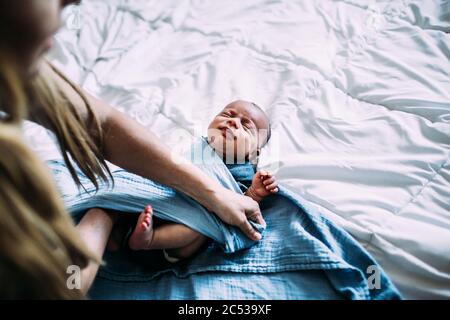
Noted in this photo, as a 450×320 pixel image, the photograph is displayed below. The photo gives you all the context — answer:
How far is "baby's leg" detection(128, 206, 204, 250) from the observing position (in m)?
0.65

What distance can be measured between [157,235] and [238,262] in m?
0.15

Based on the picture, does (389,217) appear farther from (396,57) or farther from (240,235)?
(396,57)

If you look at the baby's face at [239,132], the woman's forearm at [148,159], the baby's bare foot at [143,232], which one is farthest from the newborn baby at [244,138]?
the baby's bare foot at [143,232]

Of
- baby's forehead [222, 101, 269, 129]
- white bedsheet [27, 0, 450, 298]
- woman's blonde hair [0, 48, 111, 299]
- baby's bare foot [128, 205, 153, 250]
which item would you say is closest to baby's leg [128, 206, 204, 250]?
baby's bare foot [128, 205, 153, 250]

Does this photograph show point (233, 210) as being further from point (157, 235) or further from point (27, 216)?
point (27, 216)

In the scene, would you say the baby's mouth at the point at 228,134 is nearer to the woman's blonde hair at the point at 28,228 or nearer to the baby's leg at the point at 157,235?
the baby's leg at the point at 157,235

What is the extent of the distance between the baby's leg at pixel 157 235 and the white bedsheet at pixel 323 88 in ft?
0.85

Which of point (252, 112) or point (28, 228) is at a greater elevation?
point (28, 228)

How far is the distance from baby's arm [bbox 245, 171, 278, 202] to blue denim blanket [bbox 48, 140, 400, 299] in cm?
4

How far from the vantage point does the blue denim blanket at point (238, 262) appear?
64 cm

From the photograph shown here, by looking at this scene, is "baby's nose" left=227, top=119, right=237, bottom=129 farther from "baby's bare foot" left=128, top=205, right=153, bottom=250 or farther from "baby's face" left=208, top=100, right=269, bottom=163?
"baby's bare foot" left=128, top=205, right=153, bottom=250

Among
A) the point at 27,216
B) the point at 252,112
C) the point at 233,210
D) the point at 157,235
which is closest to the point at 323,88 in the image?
the point at 252,112

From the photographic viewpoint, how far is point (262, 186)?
31.1 inches
